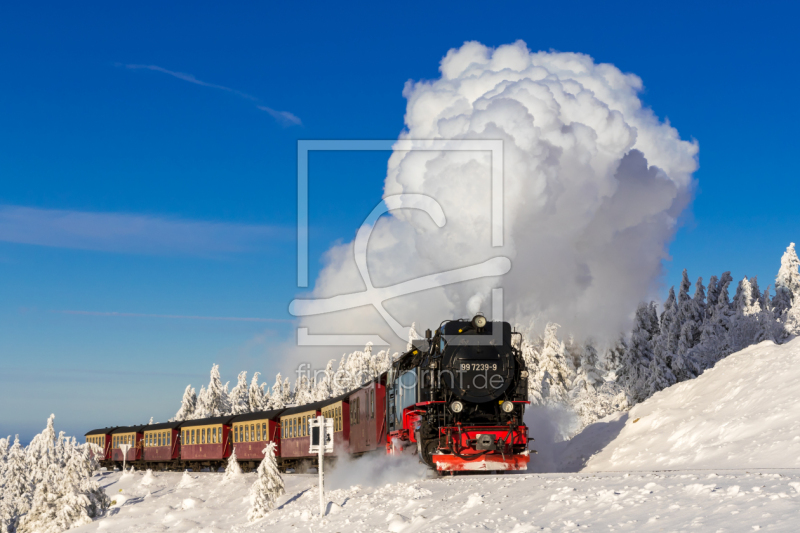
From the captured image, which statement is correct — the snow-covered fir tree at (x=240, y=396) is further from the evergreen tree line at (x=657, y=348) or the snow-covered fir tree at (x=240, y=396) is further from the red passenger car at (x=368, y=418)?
the red passenger car at (x=368, y=418)

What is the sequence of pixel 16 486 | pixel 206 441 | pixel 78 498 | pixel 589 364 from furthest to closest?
1. pixel 589 364
2. pixel 16 486
3. pixel 206 441
4. pixel 78 498

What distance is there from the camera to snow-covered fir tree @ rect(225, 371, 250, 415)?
83062 millimetres

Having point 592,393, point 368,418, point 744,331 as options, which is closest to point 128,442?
point 368,418

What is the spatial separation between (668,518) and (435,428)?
34.9 feet

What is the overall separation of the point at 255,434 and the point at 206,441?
5700mm

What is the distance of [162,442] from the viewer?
47281mm

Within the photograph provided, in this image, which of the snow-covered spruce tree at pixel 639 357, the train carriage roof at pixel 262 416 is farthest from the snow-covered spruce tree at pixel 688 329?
the train carriage roof at pixel 262 416

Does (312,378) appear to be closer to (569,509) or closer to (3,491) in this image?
(3,491)

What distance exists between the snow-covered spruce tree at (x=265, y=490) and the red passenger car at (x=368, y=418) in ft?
13.8

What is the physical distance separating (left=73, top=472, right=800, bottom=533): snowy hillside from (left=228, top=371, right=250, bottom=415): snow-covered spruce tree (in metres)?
59.5

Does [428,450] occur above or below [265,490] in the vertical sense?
above

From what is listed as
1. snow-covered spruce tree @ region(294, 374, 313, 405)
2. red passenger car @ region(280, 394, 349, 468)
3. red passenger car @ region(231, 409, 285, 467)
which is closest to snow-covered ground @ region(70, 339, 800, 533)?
red passenger car @ region(280, 394, 349, 468)

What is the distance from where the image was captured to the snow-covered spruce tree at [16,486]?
49.3 metres

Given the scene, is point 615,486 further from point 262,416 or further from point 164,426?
point 164,426
